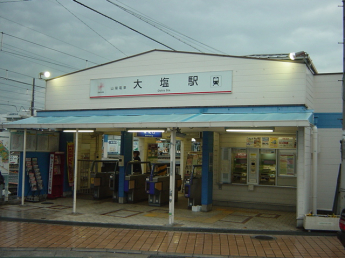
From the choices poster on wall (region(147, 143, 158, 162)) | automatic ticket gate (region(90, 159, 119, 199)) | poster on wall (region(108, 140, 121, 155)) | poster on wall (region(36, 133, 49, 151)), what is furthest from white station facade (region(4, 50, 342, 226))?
poster on wall (region(108, 140, 121, 155))

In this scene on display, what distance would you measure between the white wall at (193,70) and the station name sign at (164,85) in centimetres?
16

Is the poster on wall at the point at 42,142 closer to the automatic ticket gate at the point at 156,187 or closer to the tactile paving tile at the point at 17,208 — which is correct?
the tactile paving tile at the point at 17,208

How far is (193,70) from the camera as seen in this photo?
505 inches

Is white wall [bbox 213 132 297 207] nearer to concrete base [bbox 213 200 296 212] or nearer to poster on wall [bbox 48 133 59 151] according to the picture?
concrete base [bbox 213 200 296 212]

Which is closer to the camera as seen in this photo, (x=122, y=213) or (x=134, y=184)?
(x=122, y=213)

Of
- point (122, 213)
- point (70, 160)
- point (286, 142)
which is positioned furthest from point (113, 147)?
point (286, 142)

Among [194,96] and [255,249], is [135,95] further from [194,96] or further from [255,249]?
[255,249]

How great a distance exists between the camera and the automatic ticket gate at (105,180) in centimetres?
1430

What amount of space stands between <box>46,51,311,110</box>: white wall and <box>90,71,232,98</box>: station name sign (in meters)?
0.16

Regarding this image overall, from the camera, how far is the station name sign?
12.4 m

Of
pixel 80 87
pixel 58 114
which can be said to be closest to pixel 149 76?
→ pixel 80 87

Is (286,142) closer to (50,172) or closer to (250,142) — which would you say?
(250,142)

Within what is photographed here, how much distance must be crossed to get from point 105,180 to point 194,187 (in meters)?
4.25

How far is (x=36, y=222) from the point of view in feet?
34.7
